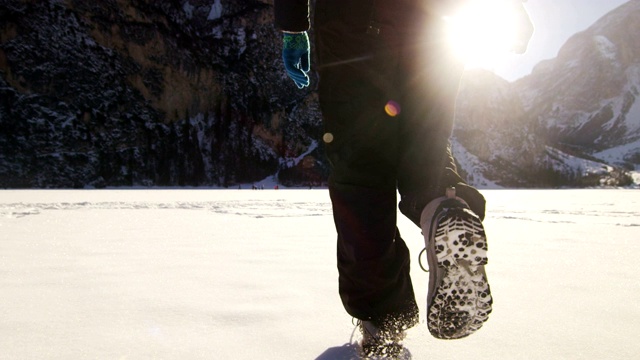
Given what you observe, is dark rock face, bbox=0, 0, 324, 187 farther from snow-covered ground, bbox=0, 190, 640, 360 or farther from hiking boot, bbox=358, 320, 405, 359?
hiking boot, bbox=358, 320, 405, 359

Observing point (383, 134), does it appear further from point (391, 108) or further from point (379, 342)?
point (379, 342)

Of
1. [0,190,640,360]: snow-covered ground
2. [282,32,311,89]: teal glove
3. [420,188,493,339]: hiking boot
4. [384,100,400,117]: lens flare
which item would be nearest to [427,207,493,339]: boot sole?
[420,188,493,339]: hiking boot

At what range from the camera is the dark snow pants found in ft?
3.61

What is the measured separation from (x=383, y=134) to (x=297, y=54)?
1.41ft

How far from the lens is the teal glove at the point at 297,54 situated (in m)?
1.33

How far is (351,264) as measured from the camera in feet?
3.69

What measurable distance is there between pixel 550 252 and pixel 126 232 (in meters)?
3.49

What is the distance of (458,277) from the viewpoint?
0.89m

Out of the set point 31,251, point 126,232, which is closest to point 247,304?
point 31,251

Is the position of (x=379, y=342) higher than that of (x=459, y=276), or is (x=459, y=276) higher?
(x=459, y=276)

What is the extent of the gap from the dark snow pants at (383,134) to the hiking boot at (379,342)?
0.10 feet

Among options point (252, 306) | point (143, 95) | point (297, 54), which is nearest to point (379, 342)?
point (252, 306)

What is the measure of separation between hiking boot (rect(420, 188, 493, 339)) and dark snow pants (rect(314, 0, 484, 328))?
0.59ft

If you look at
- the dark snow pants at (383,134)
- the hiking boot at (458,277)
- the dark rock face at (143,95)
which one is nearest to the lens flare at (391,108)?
the dark snow pants at (383,134)
